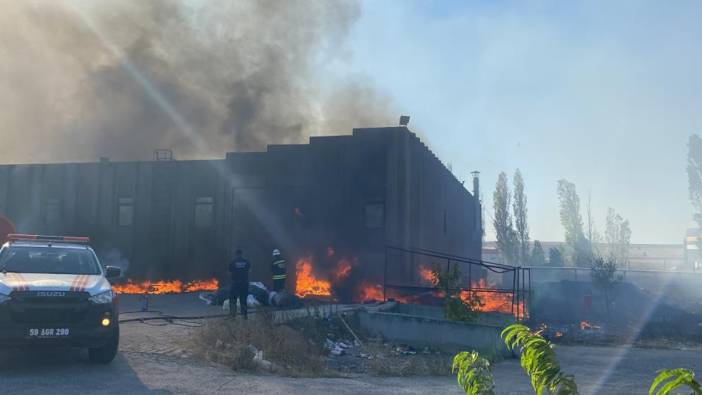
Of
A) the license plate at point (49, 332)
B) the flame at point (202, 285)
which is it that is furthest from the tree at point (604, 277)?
the license plate at point (49, 332)

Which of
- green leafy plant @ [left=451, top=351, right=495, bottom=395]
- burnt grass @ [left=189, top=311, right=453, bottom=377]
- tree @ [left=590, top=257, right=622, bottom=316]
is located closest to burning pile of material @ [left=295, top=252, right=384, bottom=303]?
burnt grass @ [left=189, top=311, right=453, bottom=377]

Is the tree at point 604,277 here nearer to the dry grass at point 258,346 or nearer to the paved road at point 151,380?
the dry grass at point 258,346

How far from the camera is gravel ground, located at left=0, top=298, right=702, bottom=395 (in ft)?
23.5

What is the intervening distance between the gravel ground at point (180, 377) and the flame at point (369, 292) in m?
8.12

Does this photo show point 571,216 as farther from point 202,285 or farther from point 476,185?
point 202,285

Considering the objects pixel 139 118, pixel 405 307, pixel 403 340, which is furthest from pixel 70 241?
pixel 139 118

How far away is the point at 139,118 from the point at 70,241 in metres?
23.3

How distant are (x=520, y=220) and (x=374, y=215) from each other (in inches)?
1483

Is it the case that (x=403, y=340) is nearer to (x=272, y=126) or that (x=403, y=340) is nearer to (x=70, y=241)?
(x=70, y=241)

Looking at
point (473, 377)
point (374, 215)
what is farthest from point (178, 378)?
point (374, 215)

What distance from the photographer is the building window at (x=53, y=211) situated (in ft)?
79.7

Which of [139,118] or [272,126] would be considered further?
[139,118]

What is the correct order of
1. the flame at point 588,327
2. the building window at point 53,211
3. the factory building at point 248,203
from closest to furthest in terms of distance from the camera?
the flame at point 588,327 → the factory building at point 248,203 → the building window at point 53,211

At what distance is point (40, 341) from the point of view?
7.14 meters
